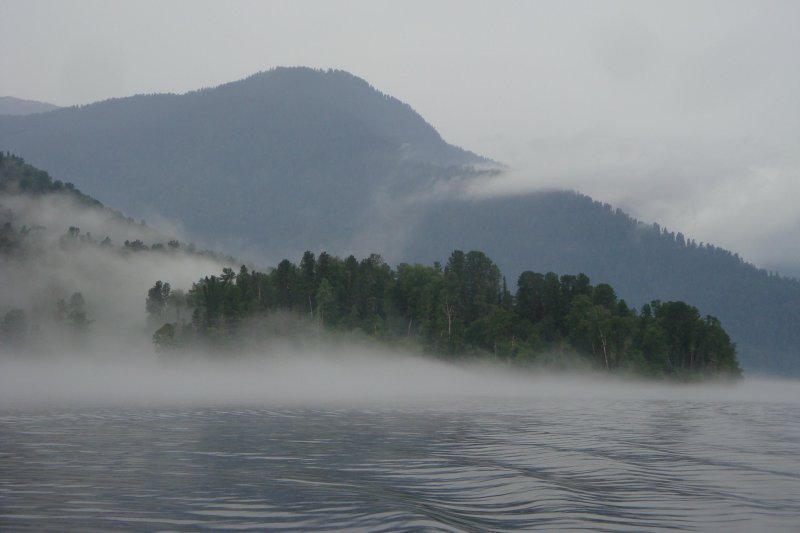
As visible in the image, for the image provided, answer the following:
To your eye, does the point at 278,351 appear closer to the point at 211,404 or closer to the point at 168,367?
the point at 168,367

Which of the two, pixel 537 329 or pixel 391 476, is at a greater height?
pixel 537 329

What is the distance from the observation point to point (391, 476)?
28.2m

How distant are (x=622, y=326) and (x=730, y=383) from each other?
36332 millimetres

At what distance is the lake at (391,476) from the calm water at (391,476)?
79mm

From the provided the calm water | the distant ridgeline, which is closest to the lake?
the calm water

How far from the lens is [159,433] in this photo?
44.9 meters

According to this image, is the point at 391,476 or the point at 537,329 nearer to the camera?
the point at 391,476

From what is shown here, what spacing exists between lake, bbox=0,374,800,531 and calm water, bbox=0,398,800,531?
8 centimetres

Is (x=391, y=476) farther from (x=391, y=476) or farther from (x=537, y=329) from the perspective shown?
(x=537, y=329)

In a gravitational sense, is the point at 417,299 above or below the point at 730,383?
above

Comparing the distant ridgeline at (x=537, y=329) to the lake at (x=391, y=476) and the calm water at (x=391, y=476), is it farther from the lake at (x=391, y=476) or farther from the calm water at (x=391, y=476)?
the calm water at (x=391, y=476)

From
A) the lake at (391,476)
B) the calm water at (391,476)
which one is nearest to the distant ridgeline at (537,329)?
the lake at (391,476)

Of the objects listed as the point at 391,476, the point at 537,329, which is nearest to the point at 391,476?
the point at 391,476

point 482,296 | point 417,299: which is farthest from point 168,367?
point 482,296
